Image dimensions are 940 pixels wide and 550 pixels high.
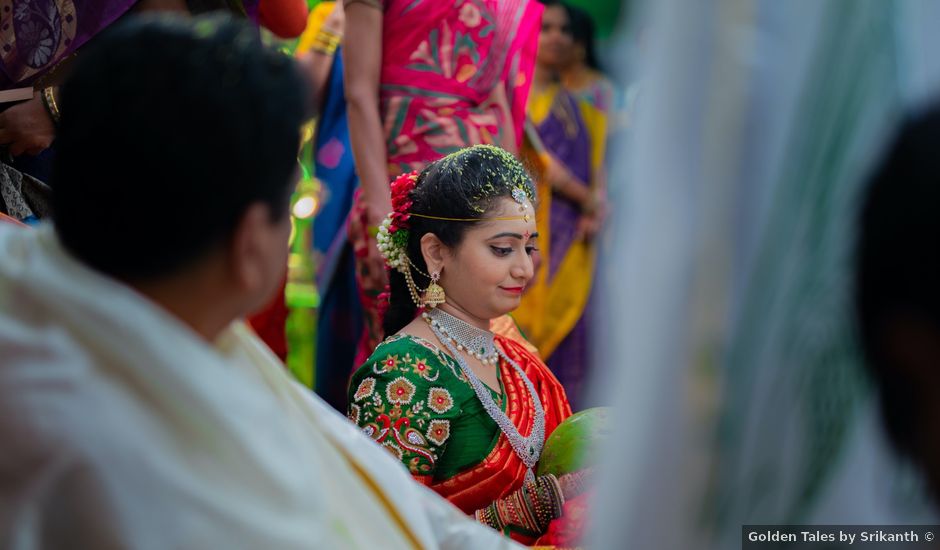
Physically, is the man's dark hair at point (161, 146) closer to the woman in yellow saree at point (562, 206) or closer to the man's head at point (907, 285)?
the man's head at point (907, 285)

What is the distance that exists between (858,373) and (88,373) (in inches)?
27.6

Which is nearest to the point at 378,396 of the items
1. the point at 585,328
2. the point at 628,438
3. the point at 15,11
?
the point at 15,11

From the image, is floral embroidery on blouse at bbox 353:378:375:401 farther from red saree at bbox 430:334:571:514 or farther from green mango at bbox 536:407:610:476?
green mango at bbox 536:407:610:476

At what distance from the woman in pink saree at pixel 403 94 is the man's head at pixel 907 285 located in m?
2.64

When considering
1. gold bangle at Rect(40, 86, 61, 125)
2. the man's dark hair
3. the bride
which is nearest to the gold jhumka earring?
the bride

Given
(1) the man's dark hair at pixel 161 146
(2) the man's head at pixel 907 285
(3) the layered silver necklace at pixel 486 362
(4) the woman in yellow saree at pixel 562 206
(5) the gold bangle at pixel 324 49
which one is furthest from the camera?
(4) the woman in yellow saree at pixel 562 206

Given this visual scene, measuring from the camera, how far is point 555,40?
17.7 ft

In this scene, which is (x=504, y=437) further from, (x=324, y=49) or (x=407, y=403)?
(x=324, y=49)

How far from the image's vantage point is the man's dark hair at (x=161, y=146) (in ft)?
3.63

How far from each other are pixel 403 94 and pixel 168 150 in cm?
252

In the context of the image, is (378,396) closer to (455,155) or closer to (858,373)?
(455,155)

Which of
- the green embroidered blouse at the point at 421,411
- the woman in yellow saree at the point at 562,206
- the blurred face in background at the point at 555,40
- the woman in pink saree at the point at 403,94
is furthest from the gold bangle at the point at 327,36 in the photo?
the green embroidered blouse at the point at 421,411

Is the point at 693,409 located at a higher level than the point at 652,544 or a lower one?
higher

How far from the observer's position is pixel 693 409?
2.87 ft
